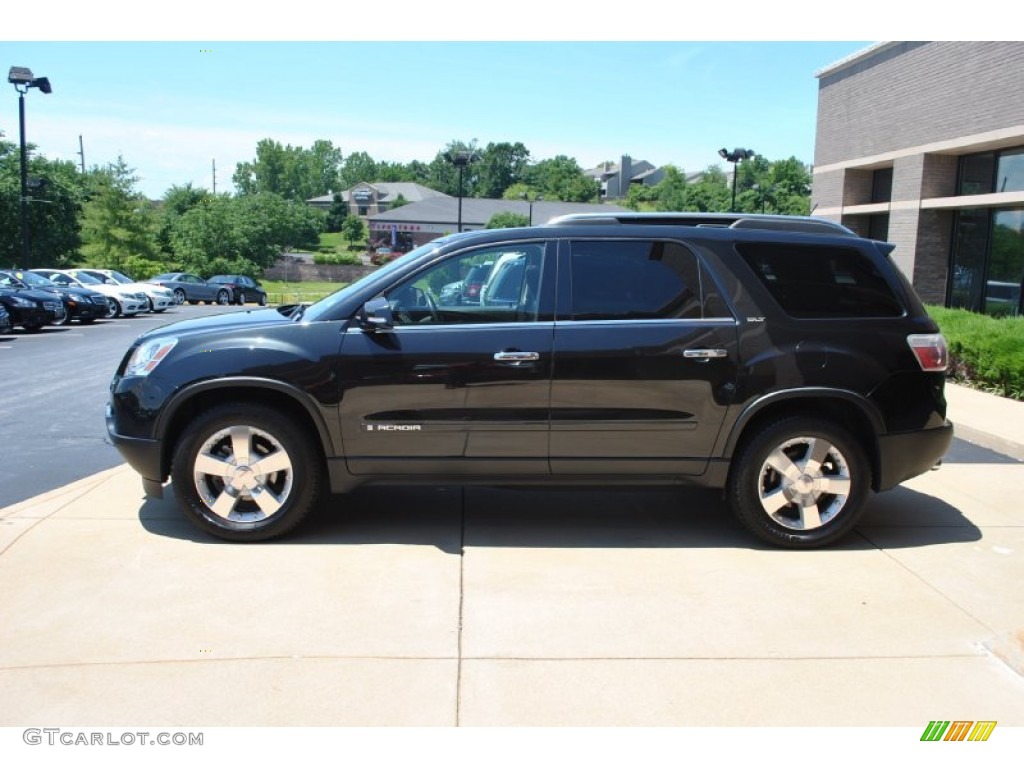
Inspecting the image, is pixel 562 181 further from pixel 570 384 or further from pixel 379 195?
pixel 570 384

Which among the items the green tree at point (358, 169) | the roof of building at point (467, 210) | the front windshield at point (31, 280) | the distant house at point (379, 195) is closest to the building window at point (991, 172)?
the front windshield at point (31, 280)

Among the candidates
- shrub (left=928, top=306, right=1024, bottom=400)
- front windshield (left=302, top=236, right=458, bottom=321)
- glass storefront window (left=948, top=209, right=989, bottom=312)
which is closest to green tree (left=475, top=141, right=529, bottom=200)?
glass storefront window (left=948, top=209, right=989, bottom=312)

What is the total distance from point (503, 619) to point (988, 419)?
7.28 m

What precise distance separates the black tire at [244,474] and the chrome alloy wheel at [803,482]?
2.68 metres

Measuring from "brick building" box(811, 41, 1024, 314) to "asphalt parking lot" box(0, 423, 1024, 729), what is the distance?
1308cm

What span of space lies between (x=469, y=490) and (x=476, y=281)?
1859mm

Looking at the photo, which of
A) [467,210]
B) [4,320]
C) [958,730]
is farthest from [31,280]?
[467,210]

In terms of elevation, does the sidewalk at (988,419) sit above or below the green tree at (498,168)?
below

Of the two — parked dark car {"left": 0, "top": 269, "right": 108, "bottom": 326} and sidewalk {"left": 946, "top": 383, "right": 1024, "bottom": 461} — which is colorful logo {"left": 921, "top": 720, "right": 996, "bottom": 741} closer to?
sidewalk {"left": 946, "top": 383, "right": 1024, "bottom": 461}

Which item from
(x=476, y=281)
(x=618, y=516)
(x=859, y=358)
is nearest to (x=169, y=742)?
(x=476, y=281)

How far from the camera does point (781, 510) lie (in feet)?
17.2

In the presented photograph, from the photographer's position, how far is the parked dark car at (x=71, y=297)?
896 inches

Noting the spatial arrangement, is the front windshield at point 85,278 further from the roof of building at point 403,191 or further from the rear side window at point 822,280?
the roof of building at point 403,191

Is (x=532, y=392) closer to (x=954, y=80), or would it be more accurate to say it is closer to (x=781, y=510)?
(x=781, y=510)
